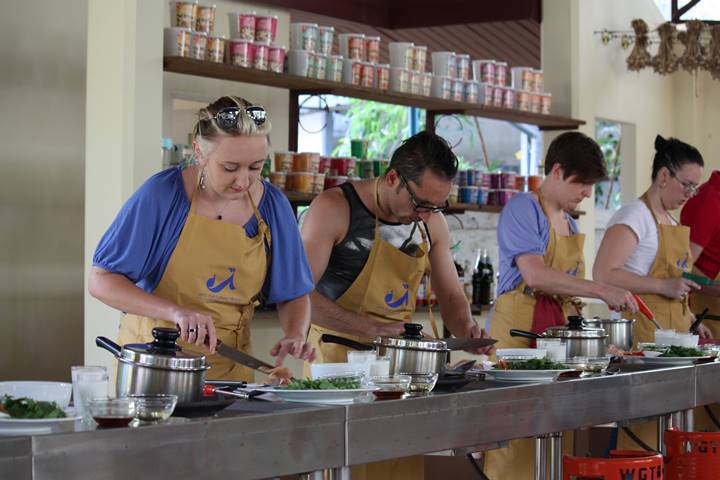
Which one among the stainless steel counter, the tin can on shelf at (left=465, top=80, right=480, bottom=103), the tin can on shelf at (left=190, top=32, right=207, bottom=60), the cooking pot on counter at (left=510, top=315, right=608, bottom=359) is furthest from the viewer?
the tin can on shelf at (left=465, top=80, right=480, bottom=103)

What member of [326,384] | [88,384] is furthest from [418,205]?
[88,384]

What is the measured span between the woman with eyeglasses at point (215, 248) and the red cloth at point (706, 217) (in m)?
3.10

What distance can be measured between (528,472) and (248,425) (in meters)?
2.08

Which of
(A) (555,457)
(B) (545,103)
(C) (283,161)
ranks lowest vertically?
Result: (A) (555,457)

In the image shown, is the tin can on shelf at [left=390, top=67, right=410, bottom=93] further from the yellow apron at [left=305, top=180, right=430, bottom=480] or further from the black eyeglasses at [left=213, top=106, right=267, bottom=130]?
the black eyeglasses at [left=213, top=106, right=267, bottom=130]

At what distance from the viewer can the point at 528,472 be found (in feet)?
13.8

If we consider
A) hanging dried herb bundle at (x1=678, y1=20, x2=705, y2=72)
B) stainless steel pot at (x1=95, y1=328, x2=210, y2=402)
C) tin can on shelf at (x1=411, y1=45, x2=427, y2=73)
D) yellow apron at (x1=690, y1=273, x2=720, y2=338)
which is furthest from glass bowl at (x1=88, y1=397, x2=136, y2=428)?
hanging dried herb bundle at (x1=678, y1=20, x2=705, y2=72)

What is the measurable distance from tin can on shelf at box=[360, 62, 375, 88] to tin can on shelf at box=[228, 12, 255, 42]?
800mm

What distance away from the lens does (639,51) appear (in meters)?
8.57

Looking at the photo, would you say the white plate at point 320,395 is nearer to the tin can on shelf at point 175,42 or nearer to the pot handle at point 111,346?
the pot handle at point 111,346

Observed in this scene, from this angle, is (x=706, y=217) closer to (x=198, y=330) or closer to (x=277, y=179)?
(x=277, y=179)

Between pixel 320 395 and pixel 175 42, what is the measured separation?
3.21 meters

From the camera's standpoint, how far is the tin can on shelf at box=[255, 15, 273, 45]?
19.3ft

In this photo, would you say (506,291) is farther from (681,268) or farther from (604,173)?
(681,268)
